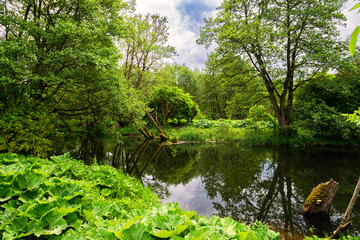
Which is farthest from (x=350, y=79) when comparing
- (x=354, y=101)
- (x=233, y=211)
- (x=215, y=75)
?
(x=233, y=211)

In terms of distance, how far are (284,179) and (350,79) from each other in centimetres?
1096

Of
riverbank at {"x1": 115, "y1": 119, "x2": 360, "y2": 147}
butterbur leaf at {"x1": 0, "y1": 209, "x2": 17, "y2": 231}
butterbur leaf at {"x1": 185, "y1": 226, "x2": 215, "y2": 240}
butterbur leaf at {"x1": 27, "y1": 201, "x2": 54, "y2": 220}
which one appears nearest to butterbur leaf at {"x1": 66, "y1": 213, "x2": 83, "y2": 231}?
butterbur leaf at {"x1": 27, "y1": 201, "x2": 54, "y2": 220}

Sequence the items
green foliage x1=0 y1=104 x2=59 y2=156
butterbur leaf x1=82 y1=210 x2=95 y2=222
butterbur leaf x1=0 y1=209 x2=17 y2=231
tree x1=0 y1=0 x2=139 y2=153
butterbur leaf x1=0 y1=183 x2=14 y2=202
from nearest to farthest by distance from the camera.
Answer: butterbur leaf x1=0 y1=209 x2=17 y2=231, butterbur leaf x1=82 y1=210 x2=95 y2=222, butterbur leaf x1=0 y1=183 x2=14 y2=202, green foliage x1=0 y1=104 x2=59 y2=156, tree x1=0 y1=0 x2=139 y2=153

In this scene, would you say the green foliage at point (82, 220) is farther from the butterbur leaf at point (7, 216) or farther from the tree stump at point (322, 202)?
the tree stump at point (322, 202)

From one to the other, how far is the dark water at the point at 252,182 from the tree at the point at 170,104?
10.3 m

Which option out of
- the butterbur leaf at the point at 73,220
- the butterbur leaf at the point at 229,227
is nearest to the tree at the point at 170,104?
the butterbur leaf at the point at 73,220

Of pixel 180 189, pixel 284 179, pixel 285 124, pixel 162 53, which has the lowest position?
pixel 180 189

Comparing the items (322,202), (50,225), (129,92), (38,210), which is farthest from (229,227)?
(129,92)

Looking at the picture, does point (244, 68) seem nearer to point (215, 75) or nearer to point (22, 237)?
point (215, 75)

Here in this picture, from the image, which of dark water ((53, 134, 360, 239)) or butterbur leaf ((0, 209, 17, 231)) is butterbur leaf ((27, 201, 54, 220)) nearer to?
butterbur leaf ((0, 209, 17, 231))

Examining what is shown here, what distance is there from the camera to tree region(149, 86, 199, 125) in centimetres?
1966

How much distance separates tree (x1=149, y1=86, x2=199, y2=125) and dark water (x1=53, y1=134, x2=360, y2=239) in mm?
10265

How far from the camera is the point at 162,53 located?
20.5 m

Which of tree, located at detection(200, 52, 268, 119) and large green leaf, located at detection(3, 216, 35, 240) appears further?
tree, located at detection(200, 52, 268, 119)
